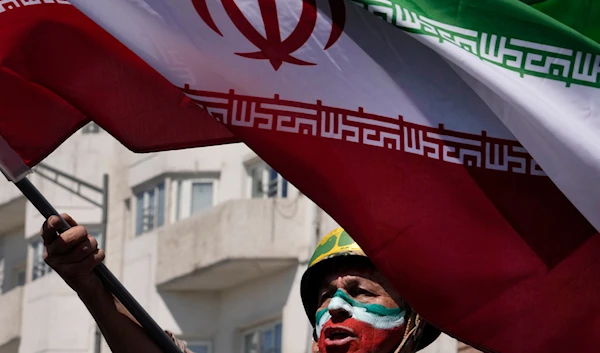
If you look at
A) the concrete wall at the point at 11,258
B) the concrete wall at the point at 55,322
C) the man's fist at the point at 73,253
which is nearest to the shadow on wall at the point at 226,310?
the concrete wall at the point at 55,322

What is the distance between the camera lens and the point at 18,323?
47.4 m

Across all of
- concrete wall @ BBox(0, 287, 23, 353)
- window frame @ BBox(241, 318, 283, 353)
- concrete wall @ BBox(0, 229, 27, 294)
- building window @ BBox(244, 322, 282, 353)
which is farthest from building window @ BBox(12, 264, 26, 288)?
building window @ BBox(244, 322, 282, 353)

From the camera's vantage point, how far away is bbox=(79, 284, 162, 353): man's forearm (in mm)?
9211

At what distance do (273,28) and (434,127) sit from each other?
74cm

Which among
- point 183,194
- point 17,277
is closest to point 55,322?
point 17,277

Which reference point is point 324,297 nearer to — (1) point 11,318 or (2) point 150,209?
(2) point 150,209

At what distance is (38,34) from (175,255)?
106ft

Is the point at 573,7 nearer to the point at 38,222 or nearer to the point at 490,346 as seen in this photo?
the point at 490,346

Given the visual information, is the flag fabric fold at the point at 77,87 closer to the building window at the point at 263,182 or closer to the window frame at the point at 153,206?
the building window at the point at 263,182

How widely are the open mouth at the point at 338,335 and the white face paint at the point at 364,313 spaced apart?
7cm

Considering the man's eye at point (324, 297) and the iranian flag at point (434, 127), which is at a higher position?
the iranian flag at point (434, 127)

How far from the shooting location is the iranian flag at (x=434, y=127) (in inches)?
356

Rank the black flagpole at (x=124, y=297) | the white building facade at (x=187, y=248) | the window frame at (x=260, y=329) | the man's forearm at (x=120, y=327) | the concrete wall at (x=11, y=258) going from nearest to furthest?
the black flagpole at (x=124, y=297) < the man's forearm at (x=120, y=327) < the white building facade at (x=187, y=248) < the window frame at (x=260, y=329) < the concrete wall at (x=11, y=258)

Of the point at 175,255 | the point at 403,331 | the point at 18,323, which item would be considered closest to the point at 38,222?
the point at 18,323
